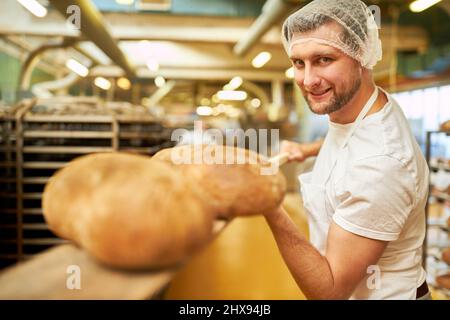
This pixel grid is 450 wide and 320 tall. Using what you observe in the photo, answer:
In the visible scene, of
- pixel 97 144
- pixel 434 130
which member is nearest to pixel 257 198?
pixel 97 144

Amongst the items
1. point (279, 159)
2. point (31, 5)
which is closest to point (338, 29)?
point (279, 159)

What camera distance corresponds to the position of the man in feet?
1.96

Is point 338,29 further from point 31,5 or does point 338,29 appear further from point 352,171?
point 31,5

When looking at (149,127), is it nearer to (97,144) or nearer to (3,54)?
(97,144)

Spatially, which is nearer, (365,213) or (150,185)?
(150,185)

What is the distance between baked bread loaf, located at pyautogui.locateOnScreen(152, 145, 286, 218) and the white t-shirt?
10.7 inches

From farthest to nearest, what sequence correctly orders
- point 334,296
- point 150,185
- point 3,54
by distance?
1. point 3,54
2. point 334,296
3. point 150,185

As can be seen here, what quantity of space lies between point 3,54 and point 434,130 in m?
2.21

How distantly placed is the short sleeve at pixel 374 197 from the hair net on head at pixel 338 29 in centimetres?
18

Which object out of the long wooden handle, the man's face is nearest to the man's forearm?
the long wooden handle

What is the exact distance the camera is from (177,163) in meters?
0.42

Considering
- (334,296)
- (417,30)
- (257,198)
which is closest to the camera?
(257,198)

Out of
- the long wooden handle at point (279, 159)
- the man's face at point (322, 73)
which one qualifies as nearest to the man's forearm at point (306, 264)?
the long wooden handle at point (279, 159)
